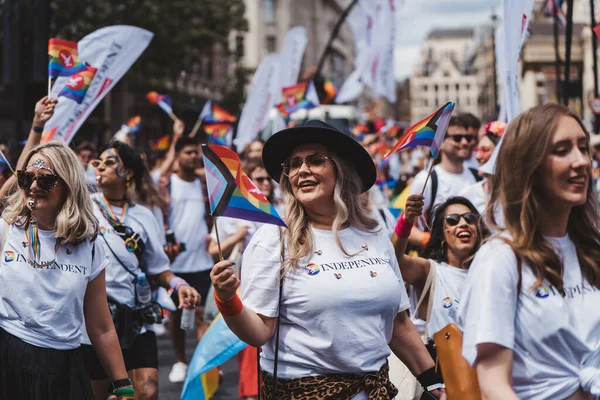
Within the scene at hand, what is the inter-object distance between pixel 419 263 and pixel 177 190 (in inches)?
164

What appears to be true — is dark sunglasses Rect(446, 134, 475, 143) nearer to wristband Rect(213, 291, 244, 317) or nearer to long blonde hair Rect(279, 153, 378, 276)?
long blonde hair Rect(279, 153, 378, 276)

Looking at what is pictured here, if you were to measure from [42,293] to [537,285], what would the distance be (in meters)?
2.22

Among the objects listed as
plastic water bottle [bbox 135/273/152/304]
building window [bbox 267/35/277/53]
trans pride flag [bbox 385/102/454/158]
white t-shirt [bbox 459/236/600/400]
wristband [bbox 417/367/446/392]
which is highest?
trans pride flag [bbox 385/102/454/158]

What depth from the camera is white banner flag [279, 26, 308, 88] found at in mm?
16072

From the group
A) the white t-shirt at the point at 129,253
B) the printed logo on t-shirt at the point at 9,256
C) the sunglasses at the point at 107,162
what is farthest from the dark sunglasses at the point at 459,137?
the printed logo on t-shirt at the point at 9,256

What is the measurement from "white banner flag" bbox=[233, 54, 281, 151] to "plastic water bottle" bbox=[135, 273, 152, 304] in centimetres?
853

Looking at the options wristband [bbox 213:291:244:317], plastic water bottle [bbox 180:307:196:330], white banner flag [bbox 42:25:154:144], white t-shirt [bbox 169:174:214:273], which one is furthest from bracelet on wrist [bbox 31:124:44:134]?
white t-shirt [bbox 169:174:214:273]

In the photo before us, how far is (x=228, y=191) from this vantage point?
128 inches

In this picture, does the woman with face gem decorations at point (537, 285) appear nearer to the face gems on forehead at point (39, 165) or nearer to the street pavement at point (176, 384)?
the face gems on forehead at point (39, 165)

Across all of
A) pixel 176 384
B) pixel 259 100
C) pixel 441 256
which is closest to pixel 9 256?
pixel 441 256

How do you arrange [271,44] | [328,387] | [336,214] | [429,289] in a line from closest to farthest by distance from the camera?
[328,387]
[336,214]
[429,289]
[271,44]

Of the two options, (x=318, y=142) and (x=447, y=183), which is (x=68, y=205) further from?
(x=447, y=183)

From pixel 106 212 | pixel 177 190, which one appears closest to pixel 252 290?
pixel 106 212

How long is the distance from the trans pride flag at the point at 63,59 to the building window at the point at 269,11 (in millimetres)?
58167
